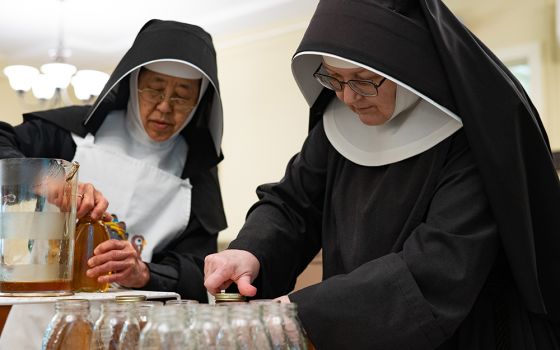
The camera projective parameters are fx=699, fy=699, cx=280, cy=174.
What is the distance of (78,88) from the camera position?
5555 mm

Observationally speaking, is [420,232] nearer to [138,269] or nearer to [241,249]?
[241,249]

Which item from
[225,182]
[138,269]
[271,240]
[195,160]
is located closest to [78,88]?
[225,182]

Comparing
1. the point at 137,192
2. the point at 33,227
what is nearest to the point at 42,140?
the point at 137,192

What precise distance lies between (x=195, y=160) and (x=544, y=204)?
139 centimetres

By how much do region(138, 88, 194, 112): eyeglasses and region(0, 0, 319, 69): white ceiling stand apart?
3.79m

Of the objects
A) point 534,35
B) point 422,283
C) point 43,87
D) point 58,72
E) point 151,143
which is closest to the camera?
point 422,283

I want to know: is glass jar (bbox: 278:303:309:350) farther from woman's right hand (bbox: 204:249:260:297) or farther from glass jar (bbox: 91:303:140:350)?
woman's right hand (bbox: 204:249:260:297)

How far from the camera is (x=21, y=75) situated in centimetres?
555

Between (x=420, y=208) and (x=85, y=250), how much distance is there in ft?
2.73

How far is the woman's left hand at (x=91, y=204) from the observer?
5.85 ft

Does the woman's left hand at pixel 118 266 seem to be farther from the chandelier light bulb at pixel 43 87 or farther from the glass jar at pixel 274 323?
the chandelier light bulb at pixel 43 87

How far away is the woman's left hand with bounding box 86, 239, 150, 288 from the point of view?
1.74 m

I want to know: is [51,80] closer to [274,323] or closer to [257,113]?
[257,113]

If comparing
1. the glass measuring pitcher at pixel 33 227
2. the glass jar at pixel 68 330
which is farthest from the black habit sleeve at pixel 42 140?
the glass jar at pixel 68 330
